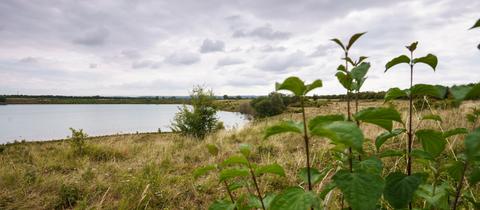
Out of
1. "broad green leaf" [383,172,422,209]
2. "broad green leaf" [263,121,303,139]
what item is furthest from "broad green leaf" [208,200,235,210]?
"broad green leaf" [383,172,422,209]

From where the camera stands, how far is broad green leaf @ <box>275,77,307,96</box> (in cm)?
81

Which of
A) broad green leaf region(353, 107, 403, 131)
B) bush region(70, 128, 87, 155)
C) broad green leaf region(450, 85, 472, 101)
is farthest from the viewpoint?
bush region(70, 128, 87, 155)

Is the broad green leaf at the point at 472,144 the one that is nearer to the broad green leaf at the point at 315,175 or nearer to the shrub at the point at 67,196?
the broad green leaf at the point at 315,175

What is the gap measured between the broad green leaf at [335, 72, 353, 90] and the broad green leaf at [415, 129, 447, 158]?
319mm

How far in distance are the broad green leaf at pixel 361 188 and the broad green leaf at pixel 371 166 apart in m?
0.03

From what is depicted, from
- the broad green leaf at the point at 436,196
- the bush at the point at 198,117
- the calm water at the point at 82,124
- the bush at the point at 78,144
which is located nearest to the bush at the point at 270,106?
the calm water at the point at 82,124

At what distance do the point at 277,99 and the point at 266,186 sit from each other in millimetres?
38792

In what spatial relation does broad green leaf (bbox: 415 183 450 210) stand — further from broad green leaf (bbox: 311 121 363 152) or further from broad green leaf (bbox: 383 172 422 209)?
broad green leaf (bbox: 311 121 363 152)

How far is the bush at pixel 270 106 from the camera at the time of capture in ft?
139

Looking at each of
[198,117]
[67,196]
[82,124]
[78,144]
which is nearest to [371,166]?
[67,196]

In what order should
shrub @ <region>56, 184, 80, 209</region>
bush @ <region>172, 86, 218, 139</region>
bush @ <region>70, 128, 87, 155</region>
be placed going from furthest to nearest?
1. bush @ <region>172, 86, 218, 139</region>
2. bush @ <region>70, 128, 87, 155</region>
3. shrub @ <region>56, 184, 80, 209</region>

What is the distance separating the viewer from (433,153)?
39.2 inches

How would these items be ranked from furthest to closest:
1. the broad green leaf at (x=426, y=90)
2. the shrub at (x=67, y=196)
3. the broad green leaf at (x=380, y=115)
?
the shrub at (x=67, y=196) → the broad green leaf at (x=426, y=90) → the broad green leaf at (x=380, y=115)

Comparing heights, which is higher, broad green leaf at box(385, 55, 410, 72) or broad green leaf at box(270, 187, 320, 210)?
broad green leaf at box(385, 55, 410, 72)
